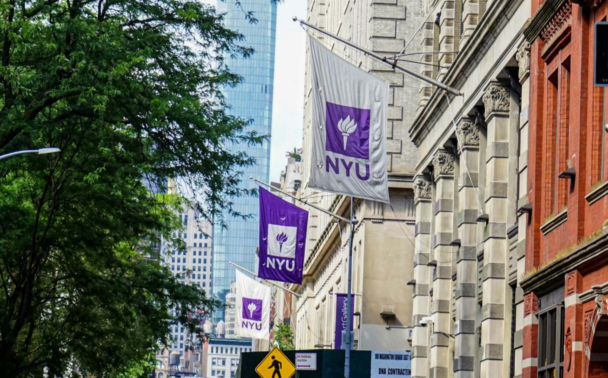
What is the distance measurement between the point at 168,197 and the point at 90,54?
3073 cm

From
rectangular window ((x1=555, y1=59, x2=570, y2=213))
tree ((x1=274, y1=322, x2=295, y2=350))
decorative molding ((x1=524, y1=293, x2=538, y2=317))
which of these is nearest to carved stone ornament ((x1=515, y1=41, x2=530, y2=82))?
rectangular window ((x1=555, y1=59, x2=570, y2=213))

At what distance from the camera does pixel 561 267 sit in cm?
2166

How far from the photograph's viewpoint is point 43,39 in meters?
26.8

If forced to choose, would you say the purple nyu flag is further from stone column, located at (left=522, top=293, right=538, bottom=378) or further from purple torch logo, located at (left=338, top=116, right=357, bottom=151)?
stone column, located at (left=522, top=293, right=538, bottom=378)

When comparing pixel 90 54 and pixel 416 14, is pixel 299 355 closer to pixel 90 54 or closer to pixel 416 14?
pixel 90 54

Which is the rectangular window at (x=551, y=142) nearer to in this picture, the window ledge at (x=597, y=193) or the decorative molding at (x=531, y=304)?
the decorative molding at (x=531, y=304)

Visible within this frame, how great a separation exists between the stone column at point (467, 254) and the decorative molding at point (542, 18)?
7463mm

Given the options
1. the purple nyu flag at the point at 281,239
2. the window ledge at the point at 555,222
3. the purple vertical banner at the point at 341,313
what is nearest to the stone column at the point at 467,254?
the window ledge at the point at 555,222

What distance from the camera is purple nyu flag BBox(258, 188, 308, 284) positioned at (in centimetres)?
5022

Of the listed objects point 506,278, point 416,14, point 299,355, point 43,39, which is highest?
point 416,14

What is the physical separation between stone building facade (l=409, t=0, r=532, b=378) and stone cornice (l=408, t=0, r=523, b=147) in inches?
1.5

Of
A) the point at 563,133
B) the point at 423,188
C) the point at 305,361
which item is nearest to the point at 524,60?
the point at 563,133

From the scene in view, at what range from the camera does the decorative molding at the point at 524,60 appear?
86.4ft

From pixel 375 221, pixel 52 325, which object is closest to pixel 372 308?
pixel 375 221
